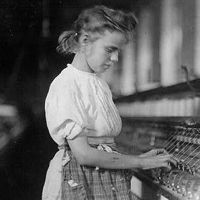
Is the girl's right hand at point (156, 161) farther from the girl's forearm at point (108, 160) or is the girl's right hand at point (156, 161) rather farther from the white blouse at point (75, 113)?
the white blouse at point (75, 113)

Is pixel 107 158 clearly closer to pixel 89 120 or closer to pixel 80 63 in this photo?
pixel 89 120

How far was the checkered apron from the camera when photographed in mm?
1367

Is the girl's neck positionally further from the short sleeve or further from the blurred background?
the blurred background

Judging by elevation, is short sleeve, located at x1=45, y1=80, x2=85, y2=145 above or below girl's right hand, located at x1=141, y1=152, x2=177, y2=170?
above

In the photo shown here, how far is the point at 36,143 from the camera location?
2477 millimetres

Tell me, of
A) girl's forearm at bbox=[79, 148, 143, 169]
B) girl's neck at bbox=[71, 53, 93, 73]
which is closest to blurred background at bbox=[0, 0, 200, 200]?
girl's neck at bbox=[71, 53, 93, 73]

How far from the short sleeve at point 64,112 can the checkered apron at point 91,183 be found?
0.13 meters

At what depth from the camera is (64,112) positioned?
129 centimetres

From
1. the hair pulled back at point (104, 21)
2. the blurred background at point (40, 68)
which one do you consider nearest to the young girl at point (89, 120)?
the hair pulled back at point (104, 21)

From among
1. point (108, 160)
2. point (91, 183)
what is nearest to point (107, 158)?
point (108, 160)

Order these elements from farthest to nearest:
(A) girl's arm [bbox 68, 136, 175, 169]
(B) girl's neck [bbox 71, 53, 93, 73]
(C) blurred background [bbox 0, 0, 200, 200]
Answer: (C) blurred background [bbox 0, 0, 200, 200] → (B) girl's neck [bbox 71, 53, 93, 73] → (A) girl's arm [bbox 68, 136, 175, 169]

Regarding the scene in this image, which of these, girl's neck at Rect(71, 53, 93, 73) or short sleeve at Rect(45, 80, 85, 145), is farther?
girl's neck at Rect(71, 53, 93, 73)

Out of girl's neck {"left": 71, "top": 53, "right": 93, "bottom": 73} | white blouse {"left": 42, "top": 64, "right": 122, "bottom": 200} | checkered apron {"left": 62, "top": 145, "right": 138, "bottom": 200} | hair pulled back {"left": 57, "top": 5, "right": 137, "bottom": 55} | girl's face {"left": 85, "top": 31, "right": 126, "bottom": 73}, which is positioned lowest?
checkered apron {"left": 62, "top": 145, "right": 138, "bottom": 200}

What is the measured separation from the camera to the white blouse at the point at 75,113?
1293 mm
